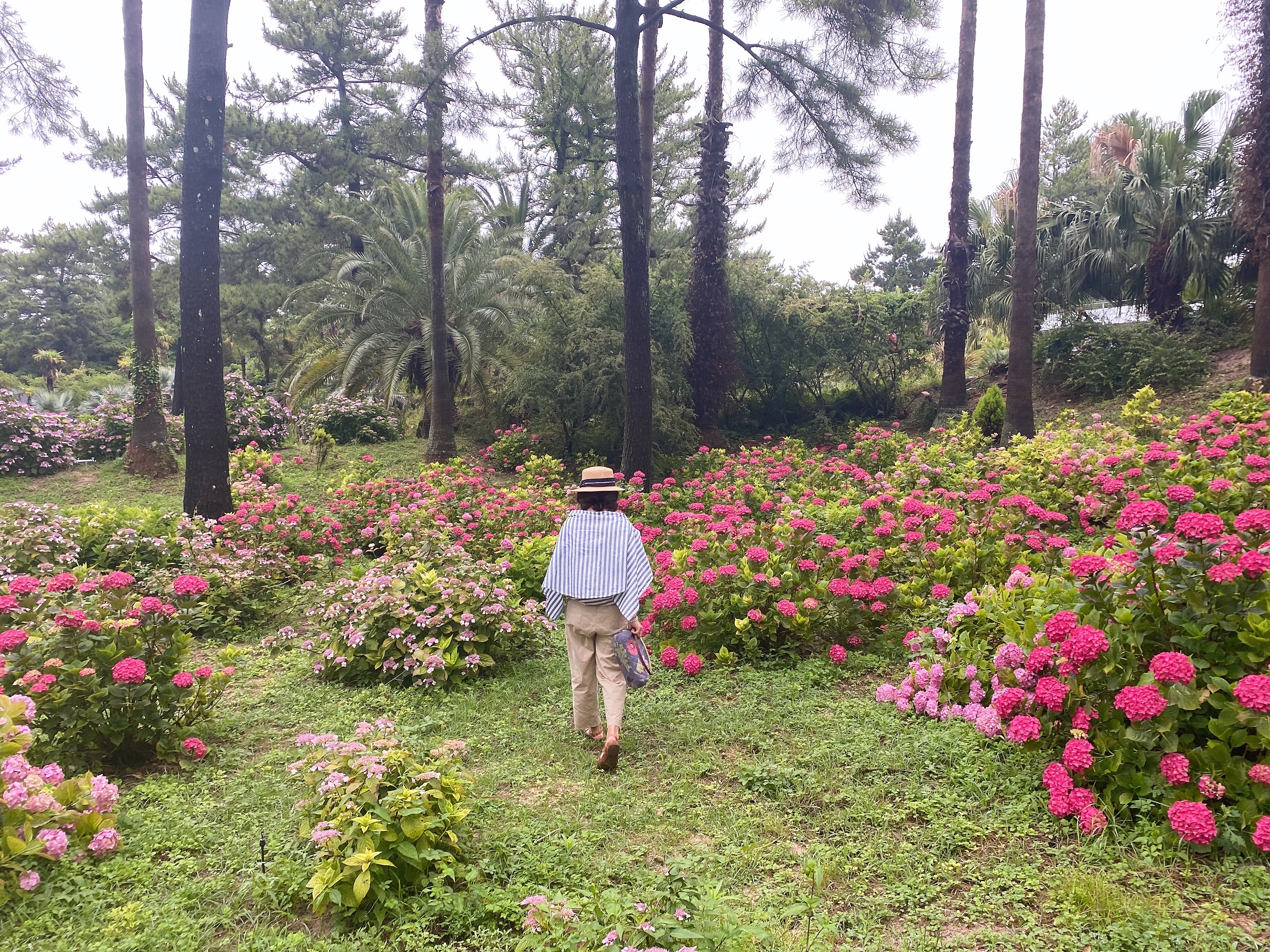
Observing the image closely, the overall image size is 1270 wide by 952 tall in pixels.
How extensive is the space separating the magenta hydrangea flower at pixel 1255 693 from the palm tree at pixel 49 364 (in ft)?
127

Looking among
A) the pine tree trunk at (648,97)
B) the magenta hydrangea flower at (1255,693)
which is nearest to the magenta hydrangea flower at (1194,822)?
the magenta hydrangea flower at (1255,693)

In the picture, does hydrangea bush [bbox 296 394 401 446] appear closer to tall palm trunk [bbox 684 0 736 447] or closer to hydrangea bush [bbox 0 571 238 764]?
tall palm trunk [bbox 684 0 736 447]

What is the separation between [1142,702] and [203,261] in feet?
29.5

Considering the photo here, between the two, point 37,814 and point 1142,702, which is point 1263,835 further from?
point 37,814

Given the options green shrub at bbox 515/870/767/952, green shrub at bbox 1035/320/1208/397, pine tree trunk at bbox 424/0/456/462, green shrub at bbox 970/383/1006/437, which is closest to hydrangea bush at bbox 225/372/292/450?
pine tree trunk at bbox 424/0/456/462

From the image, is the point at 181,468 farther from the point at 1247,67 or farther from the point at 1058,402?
the point at 1247,67

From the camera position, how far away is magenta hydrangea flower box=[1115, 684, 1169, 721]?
260 centimetres

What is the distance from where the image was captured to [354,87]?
24.8 m

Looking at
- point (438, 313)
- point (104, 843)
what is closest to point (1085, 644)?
point (104, 843)

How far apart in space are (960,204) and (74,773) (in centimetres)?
1557

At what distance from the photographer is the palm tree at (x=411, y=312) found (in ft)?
50.3

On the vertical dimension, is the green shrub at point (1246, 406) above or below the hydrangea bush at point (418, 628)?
above

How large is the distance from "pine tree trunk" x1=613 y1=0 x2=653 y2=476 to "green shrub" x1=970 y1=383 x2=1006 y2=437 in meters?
5.56

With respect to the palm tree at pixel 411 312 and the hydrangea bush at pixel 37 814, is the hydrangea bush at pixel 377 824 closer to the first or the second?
the hydrangea bush at pixel 37 814
